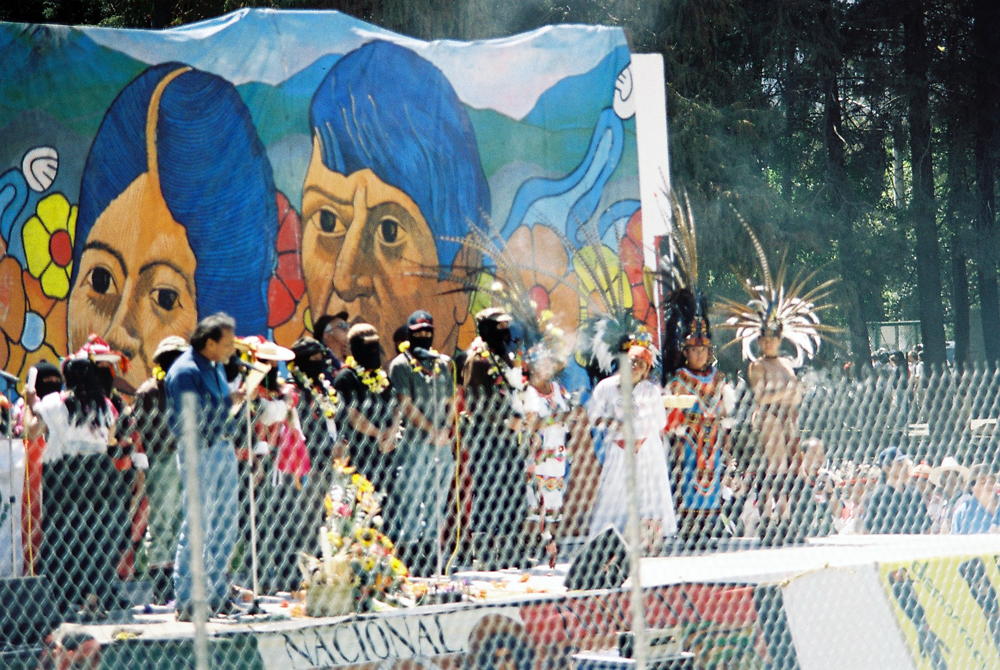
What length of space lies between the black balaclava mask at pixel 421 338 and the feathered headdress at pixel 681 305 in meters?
2.08

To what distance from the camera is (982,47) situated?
20500 mm

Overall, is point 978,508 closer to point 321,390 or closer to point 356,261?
point 321,390

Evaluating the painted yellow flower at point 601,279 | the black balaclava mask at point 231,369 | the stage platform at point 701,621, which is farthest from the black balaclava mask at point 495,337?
the painted yellow flower at point 601,279

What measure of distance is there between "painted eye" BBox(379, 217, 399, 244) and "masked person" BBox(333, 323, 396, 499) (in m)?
3.07

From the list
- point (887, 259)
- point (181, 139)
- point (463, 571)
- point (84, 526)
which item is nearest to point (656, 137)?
point (181, 139)

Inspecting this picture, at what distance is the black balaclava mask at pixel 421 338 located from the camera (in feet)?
25.6

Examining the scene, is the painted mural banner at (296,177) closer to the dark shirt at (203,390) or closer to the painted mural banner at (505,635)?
the dark shirt at (203,390)

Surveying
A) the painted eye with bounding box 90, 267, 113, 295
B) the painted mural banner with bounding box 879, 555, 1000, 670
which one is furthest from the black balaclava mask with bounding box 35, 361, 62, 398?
the painted mural banner with bounding box 879, 555, 1000, 670

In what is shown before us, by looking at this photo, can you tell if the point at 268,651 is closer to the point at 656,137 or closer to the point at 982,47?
the point at 656,137

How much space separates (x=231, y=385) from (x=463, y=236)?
4.38 meters

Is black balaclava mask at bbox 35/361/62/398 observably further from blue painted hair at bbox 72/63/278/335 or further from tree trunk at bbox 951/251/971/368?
tree trunk at bbox 951/251/971/368

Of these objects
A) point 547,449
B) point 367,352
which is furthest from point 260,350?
point 547,449

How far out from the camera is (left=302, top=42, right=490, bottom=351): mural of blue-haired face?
401 inches

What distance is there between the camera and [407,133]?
425 inches
